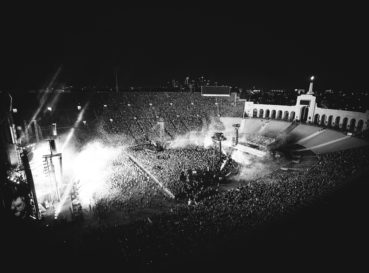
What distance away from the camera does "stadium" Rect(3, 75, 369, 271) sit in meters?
10.3

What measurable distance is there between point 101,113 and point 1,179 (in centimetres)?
2599

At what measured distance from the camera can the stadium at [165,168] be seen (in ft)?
33.8

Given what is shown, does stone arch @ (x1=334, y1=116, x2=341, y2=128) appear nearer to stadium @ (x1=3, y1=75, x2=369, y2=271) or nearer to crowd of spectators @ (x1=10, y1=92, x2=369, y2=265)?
stadium @ (x1=3, y1=75, x2=369, y2=271)

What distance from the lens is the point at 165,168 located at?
840 inches

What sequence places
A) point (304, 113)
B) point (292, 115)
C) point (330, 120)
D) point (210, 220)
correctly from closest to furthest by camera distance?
1. point (210, 220)
2. point (330, 120)
3. point (304, 113)
4. point (292, 115)

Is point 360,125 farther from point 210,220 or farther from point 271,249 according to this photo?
point 271,249

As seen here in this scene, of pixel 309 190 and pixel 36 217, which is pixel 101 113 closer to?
pixel 36 217

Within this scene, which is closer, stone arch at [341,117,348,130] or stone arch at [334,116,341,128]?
stone arch at [341,117,348,130]

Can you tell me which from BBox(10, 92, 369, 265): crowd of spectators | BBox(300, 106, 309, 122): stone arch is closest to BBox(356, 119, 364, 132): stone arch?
BBox(300, 106, 309, 122): stone arch

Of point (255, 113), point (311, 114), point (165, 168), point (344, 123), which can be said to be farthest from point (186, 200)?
point (255, 113)

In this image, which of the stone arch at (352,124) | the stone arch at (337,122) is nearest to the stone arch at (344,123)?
the stone arch at (337,122)

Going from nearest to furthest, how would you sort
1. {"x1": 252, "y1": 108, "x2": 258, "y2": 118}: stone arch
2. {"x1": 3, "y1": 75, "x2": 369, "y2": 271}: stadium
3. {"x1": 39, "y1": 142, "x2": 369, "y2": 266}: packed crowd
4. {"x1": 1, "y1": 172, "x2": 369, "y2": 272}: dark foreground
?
{"x1": 1, "y1": 172, "x2": 369, "y2": 272}: dark foreground, {"x1": 39, "y1": 142, "x2": 369, "y2": 266}: packed crowd, {"x1": 3, "y1": 75, "x2": 369, "y2": 271}: stadium, {"x1": 252, "y1": 108, "x2": 258, "y2": 118}: stone arch

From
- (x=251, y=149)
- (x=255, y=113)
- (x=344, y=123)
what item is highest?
(x=344, y=123)

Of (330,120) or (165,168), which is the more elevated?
(330,120)
